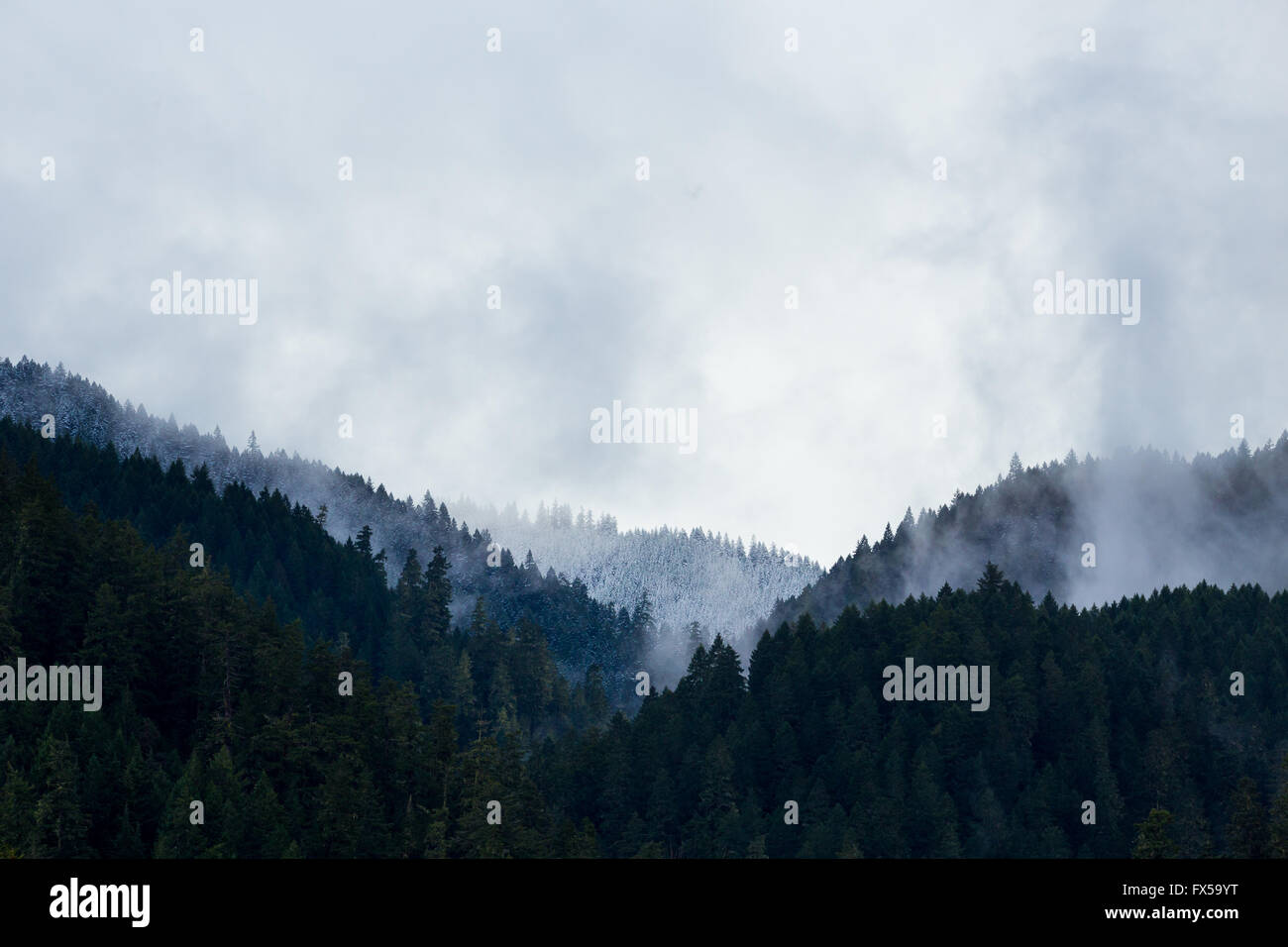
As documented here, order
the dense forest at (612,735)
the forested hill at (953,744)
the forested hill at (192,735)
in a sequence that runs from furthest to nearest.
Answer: the forested hill at (953,744) < the dense forest at (612,735) < the forested hill at (192,735)

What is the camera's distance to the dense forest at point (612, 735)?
88.9 m

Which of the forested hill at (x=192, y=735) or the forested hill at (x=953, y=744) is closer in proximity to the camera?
the forested hill at (x=192, y=735)

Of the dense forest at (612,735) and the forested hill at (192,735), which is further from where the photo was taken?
the dense forest at (612,735)

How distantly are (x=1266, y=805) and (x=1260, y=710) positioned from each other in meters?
15.9

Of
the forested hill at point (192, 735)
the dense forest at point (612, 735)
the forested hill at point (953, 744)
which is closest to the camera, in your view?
the forested hill at point (192, 735)

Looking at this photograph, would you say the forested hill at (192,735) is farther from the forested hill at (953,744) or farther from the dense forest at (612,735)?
the forested hill at (953,744)

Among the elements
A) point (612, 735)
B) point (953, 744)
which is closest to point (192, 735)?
point (612, 735)

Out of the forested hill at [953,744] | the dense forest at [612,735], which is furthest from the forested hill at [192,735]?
the forested hill at [953,744]

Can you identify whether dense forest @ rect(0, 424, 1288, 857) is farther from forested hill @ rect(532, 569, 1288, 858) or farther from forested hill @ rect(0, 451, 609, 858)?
forested hill @ rect(532, 569, 1288, 858)

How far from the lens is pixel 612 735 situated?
133875 mm

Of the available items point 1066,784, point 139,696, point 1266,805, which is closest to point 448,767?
point 139,696

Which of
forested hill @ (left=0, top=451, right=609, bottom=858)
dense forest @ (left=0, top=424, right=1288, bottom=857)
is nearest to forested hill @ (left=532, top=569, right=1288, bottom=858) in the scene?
dense forest @ (left=0, top=424, right=1288, bottom=857)
